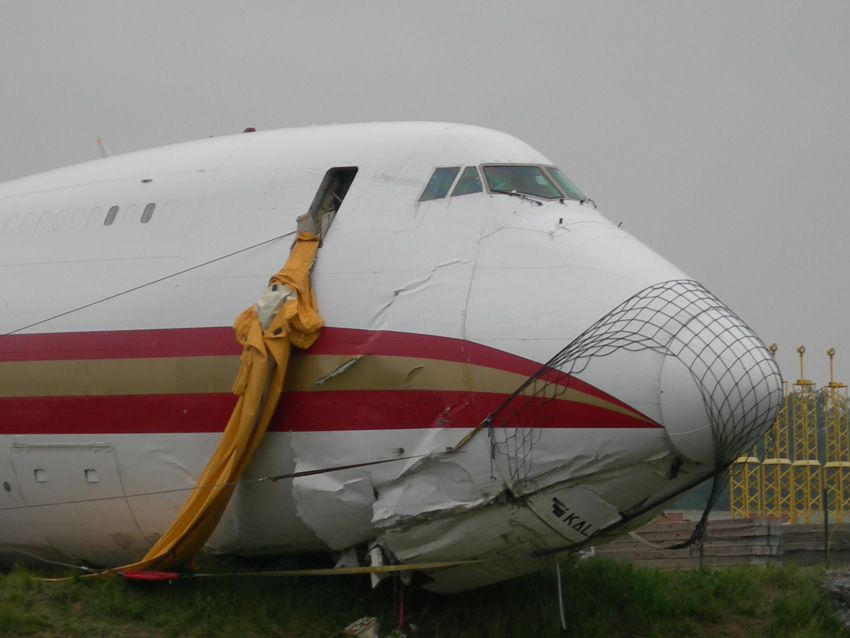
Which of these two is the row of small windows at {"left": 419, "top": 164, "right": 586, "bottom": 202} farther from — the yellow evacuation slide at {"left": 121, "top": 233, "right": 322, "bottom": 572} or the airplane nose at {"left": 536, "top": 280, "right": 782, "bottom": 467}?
the airplane nose at {"left": 536, "top": 280, "right": 782, "bottom": 467}

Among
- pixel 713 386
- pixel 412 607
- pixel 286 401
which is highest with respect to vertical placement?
pixel 713 386

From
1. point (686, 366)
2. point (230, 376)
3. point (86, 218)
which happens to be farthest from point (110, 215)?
point (686, 366)

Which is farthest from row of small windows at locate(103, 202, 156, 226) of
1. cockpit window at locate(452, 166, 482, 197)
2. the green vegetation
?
the green vegetation

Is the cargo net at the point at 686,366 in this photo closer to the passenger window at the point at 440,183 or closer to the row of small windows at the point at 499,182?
the row of small windows at the point at 499,182

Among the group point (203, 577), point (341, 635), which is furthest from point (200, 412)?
point (341, 635)

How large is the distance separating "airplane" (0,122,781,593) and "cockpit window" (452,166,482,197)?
3 centimetres

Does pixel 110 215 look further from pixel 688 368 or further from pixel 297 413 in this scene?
pixel 688 368

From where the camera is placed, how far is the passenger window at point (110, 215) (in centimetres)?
1227

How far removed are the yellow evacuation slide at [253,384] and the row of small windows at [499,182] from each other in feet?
4.81

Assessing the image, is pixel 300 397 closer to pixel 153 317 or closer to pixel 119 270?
pixel 153 317

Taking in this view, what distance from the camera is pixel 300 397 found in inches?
407

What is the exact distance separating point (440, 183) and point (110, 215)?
4.07 m

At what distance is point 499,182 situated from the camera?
35.6 feet

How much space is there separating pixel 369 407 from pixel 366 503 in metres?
0.91
